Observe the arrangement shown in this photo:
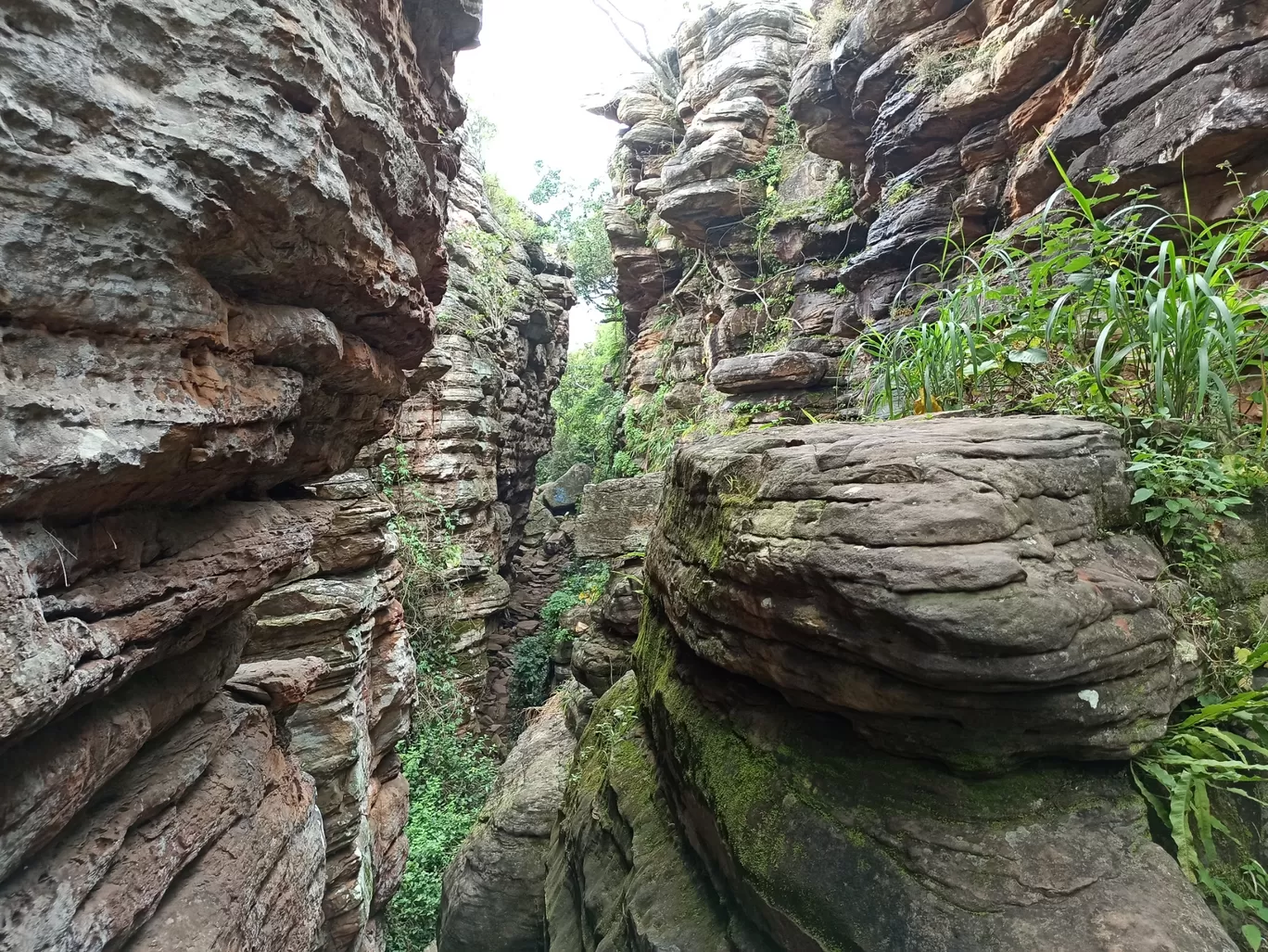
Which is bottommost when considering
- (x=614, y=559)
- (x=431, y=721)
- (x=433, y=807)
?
(x=433, y=807)

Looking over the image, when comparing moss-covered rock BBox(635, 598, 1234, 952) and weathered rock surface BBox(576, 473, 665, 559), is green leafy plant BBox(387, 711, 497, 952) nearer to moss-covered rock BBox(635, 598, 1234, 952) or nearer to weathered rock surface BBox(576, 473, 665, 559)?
weathered rock surface BBox(576, 473, 665, 559)

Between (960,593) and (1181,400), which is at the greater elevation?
(1181,400)

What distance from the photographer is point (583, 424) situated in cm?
1927

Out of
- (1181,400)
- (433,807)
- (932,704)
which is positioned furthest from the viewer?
(433,807)

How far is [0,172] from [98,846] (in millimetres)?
1859

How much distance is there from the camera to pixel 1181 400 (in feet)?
7.98

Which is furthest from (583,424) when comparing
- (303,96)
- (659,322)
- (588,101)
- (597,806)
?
A: (303,96)

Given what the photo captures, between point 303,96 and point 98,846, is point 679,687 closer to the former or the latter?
point 98,846

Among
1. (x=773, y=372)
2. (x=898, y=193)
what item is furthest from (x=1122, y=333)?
(x=898, y=193)

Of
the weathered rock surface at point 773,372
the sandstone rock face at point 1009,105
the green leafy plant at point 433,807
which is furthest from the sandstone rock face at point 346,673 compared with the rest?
the sandstone rock face at point 1009,105

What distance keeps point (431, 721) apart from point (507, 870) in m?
4.17

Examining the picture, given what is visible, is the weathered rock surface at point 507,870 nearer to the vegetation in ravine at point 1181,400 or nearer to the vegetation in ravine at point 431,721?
the vegetation in ravine at point 431,721

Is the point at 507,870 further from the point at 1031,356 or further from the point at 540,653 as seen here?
the point at 540,653

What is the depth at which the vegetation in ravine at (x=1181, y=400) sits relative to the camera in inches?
71.7
